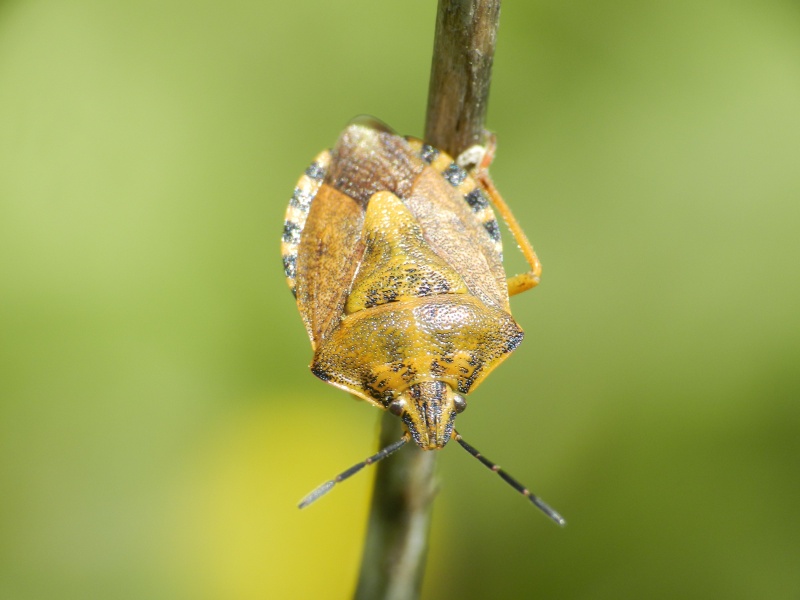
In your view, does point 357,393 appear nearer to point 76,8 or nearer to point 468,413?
point 468,413

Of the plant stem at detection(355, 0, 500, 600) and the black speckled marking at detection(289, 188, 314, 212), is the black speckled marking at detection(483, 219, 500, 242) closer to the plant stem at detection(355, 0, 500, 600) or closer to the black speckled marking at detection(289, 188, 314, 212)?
the plant stem at detection(355, 0, 500, 600)

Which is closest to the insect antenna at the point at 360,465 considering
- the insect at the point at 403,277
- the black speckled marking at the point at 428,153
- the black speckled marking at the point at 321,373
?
the insect at the point at 403,277

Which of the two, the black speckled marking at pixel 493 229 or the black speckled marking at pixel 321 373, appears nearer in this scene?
the black speckled marking at pixel 321 373

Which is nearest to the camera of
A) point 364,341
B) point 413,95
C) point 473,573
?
point 364,341

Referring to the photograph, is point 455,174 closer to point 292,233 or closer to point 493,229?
point 493,229

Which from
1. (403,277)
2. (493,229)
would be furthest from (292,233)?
(493,229)

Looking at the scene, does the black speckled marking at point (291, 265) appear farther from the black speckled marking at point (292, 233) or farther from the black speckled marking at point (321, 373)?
the black speckled marking at point (321, 373)

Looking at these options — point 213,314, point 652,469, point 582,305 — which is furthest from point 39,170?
point 652,469
